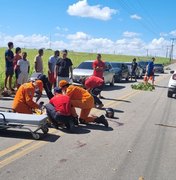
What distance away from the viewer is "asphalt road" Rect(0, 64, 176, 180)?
19.3ft

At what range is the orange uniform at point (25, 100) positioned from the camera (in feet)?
29.3

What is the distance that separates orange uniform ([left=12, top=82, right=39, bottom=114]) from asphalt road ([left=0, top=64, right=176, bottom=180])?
745 mm

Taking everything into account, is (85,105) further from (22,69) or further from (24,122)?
(22,69)

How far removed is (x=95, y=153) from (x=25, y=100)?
263cm

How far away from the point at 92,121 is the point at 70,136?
1.49 metres

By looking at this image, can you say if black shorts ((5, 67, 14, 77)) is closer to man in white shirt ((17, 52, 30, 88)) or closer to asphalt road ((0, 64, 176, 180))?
man in white shirt ((17, 52, 30, 88))

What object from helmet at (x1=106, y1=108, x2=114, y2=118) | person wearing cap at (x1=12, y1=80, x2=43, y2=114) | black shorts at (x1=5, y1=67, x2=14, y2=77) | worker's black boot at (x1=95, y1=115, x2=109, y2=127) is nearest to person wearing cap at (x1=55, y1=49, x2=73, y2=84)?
black shorts at (x1=5, y1=67, x2=14, y2=77)

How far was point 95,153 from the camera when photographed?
23.4ft

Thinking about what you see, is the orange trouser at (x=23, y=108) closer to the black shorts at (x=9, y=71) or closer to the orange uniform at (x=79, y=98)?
the orange uniform at (x=79, y=98)

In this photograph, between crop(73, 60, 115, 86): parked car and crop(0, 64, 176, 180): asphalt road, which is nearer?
crop(0, 64, 176, 180): asphalt road

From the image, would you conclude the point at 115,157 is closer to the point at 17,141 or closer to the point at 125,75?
the point at 17,141

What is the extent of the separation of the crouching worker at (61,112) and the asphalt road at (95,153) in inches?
9.6

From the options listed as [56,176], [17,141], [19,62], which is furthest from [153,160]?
[19,62]

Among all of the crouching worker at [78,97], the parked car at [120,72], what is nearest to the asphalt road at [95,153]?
the crouching worker at [78,97]
